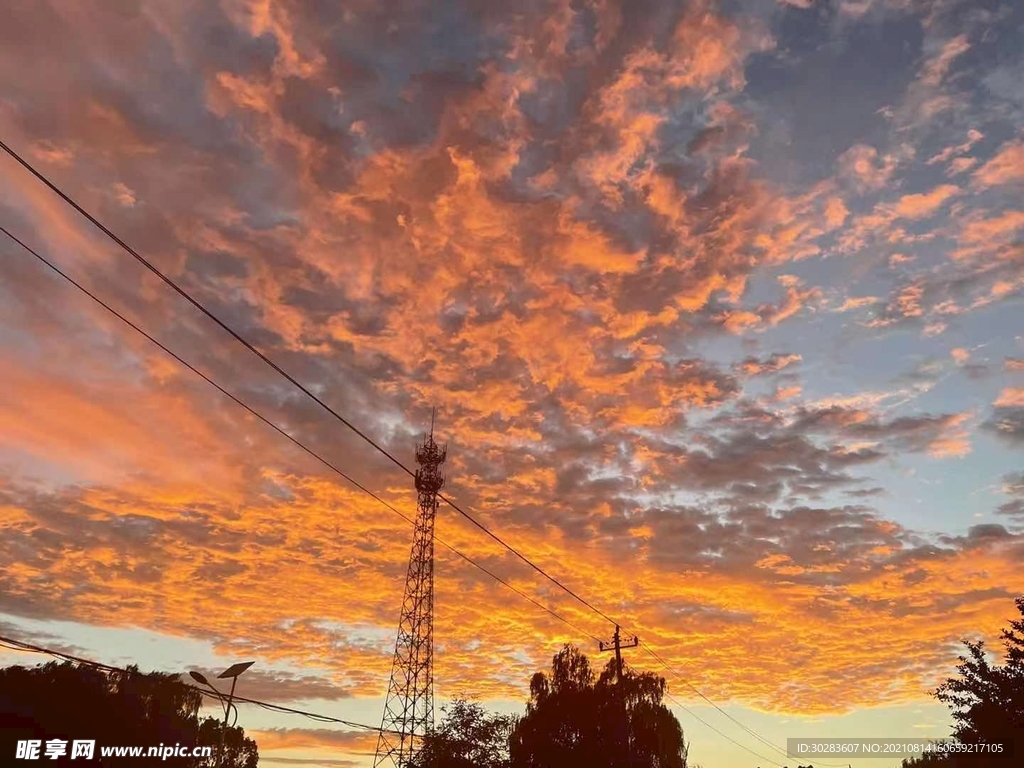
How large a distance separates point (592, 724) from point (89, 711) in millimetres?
38191

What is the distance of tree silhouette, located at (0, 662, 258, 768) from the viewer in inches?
2040

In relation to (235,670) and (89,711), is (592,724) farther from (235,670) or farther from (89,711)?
(89,711)

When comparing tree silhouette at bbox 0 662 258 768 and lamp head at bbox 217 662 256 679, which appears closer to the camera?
lamp head at bbox 217 662 256 679

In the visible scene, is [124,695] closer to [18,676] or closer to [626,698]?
[18,676]

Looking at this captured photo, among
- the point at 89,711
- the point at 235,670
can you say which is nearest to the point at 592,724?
the point at 235,670

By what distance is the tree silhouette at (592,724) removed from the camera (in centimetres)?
4919

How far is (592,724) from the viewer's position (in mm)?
50500

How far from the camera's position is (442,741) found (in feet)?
151

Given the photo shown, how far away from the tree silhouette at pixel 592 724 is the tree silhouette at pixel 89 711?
21.3 m

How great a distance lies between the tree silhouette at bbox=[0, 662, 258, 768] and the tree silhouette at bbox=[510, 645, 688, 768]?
69.7ft

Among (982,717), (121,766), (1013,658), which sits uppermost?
(1013,658)

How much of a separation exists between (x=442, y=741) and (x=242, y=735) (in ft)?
166

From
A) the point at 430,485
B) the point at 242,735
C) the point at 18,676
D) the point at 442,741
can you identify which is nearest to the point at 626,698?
the point at 442,741

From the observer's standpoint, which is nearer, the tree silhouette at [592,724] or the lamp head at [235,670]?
the lamp head at [235,670]
